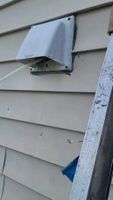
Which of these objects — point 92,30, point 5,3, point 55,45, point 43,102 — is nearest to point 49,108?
point 43,102

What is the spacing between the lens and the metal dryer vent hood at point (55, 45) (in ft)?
4.90

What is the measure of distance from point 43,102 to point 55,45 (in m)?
0.35

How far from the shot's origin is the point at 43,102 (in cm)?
171

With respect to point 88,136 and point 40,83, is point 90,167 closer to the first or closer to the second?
point 88,136

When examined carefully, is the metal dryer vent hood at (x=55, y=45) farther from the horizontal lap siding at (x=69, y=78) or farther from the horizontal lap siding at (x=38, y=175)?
the horizontal lap siding at (x=38, y=175)

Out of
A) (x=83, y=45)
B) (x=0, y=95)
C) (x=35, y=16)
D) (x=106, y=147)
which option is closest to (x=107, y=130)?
(x=106, y=147)

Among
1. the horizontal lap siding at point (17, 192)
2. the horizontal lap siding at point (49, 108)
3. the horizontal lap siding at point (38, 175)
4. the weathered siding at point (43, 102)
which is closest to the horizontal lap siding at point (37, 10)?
the weathered siding at point (43, 102)

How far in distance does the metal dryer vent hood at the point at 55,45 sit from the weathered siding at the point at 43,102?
0.12 feet

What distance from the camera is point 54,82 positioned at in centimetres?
162

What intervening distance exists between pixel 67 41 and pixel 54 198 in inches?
30.0

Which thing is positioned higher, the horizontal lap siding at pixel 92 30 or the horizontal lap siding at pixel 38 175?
the horizontal lap siding at pixel 92 30

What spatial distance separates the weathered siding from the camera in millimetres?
1417

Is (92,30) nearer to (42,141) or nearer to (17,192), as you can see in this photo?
(42,141)

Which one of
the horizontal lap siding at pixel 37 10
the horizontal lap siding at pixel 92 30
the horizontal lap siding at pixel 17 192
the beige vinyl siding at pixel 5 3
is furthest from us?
the beige vinyl siding at pixel 5 3
